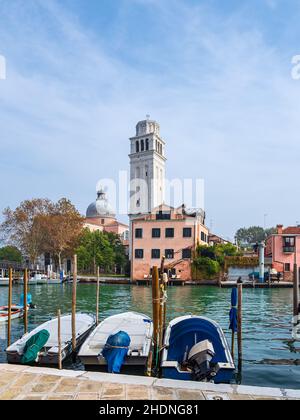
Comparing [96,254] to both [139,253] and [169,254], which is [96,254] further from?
[169,254]

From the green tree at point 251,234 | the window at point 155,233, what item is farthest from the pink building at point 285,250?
the green tree at point 251,234

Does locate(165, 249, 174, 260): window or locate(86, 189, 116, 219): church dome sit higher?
locate(86, 189, 116, 219): church dome

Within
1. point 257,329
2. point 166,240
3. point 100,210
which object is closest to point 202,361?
A: point 257,329

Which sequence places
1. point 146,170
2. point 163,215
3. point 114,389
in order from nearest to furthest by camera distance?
point 114,389 → point 163,215 → point 146,170

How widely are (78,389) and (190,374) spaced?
3.56m

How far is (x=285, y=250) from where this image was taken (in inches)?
1585

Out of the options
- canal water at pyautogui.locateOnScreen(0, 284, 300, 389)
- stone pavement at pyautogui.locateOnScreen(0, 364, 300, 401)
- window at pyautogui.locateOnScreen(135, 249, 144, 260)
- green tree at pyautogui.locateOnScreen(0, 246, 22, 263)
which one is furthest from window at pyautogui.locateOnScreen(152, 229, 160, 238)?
stone pavement at pyautogui.locateOnScreen(0, 364, 300, 401)

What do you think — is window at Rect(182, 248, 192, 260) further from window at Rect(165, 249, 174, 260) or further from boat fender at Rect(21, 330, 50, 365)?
boat fender at Rect(21, 330, 50, 365)

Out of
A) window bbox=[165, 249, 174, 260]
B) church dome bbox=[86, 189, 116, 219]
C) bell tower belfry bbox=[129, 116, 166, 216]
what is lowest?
window bbox=[165, 249, 174, 260]

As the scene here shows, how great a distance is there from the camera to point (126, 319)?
41.0ft

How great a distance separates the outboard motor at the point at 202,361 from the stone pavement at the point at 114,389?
2.96 meters

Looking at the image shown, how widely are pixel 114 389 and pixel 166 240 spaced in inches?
1448

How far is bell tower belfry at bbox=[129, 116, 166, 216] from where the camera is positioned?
5972 centimetres

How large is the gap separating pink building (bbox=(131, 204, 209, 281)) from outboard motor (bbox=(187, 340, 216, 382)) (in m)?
32.2
